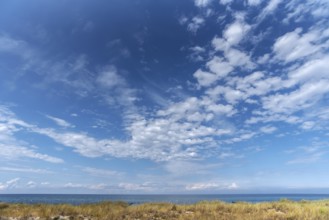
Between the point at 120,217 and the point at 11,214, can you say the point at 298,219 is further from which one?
the point at 11,214

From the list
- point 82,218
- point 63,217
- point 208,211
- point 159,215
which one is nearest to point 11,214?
point 63,217

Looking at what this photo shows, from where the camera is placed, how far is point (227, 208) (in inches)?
961

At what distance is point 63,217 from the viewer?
1973 centimetres

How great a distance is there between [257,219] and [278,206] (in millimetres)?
10666

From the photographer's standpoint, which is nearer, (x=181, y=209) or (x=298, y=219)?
(x=298, y=219)

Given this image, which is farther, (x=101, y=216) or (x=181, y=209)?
(x=181, y=209)

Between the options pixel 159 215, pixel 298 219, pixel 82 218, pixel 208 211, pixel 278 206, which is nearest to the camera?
pixel 298 219

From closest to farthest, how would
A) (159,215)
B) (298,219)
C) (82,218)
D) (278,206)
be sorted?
(298,219)
(82,218)
(159,215)
(278,206)

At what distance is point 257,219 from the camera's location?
57.2ft

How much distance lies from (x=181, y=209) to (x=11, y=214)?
13.8 m

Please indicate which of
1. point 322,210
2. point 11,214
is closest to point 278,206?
point 322,210

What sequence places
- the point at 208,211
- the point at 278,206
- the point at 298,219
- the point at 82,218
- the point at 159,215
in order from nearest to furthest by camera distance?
the point at 298,219 < the point at 82,218 < the point at 159,215 < the point at 208,211 < the point at 278,206

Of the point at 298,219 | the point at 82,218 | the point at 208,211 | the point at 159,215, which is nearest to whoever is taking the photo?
the point at 298,219

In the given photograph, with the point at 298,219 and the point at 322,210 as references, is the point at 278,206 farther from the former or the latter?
the point at 298,219
